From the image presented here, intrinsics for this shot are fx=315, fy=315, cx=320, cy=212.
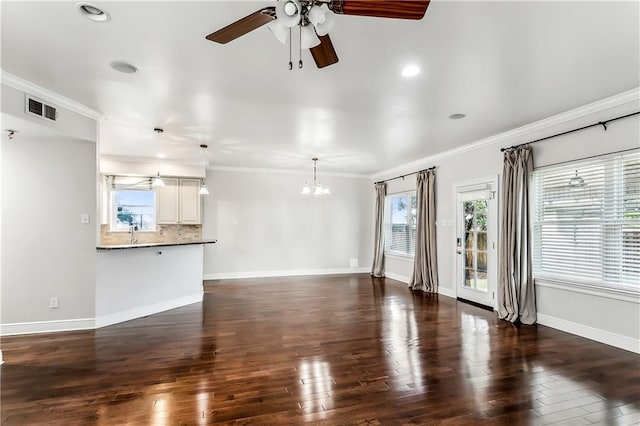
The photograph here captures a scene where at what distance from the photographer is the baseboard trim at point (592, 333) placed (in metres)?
3.47

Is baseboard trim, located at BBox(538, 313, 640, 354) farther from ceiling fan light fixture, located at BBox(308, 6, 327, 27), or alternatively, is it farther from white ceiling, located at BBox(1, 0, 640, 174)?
ceiling fan light fixture, located at BBox(308, 6, 327, 27)

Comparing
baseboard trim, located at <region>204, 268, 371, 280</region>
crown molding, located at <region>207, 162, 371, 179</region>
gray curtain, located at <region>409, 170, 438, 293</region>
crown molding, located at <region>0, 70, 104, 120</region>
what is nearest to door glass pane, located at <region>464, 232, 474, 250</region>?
gray curtain, located at <region>409, 170, 438, 293</region>

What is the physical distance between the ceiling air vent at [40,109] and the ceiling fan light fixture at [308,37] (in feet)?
10.9

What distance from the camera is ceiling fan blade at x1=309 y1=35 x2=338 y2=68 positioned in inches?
79.9

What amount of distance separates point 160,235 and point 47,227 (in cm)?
337

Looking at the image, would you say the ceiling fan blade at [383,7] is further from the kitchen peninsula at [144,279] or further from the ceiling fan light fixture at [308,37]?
the kitchen peninsula at [144,279]

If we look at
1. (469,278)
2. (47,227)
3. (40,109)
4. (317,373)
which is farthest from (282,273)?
(40,109)

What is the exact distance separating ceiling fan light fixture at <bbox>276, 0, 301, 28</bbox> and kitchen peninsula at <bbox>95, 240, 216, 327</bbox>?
396cm

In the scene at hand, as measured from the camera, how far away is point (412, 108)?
13.0 feet

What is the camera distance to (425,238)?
21.9ft

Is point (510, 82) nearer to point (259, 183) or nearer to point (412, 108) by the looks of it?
point (412, 108)

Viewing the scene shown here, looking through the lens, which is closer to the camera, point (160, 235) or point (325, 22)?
point (325, 22)

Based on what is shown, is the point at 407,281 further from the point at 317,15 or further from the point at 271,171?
the point at 317,15

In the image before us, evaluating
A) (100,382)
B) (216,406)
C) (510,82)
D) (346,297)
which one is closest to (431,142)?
(510,82)
